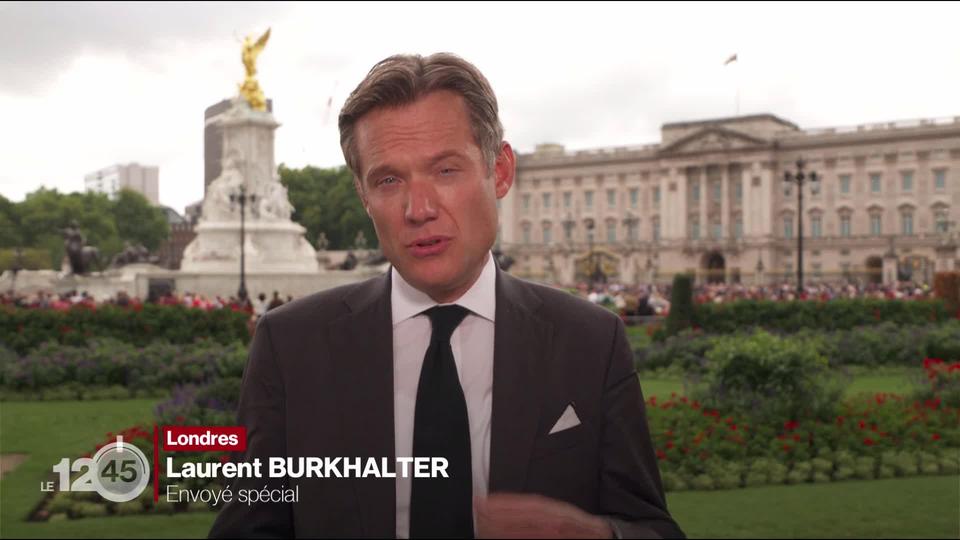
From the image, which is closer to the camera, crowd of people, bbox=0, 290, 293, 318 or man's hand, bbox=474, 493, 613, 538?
man's hand, bbox=474, 493, 613, 538

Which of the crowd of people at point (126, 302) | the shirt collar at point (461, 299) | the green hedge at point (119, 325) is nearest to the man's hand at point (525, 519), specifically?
the shirt collar at point (461, 299)

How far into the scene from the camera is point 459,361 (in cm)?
187

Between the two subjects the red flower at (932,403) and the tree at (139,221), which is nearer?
the red flower at (932,403)

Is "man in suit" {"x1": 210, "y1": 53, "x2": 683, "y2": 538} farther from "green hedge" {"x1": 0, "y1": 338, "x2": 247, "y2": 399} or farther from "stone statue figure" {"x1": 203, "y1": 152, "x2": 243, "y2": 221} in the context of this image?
"stone statue figure" {"x1": 203, "y1": 152, "x2": 243, "y2": 221}

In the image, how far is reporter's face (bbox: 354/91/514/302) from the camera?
67.3 inches

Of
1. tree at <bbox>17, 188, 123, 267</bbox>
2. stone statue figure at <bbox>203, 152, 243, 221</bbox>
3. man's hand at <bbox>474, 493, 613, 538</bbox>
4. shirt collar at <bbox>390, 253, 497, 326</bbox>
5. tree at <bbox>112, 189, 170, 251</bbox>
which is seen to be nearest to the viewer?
man's hand at <bbox>474, 493, 613, 538</bbox>

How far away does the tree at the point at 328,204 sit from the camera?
43188 millimetres

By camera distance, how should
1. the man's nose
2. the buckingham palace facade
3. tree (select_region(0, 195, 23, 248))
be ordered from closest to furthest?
1. the man's nose
2. tree (select_region(0, 195, 23, 248))
3. the buckingham palace facade

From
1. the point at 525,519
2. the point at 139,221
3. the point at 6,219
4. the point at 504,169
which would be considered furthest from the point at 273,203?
the point at 139,221

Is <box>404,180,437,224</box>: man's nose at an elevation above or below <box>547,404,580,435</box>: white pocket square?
above

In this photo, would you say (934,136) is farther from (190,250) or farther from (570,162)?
(190,250)

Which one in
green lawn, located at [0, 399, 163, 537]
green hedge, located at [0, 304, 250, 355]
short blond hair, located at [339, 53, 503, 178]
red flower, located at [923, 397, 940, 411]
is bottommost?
green lawn, located at [0, 399, 163, 537]

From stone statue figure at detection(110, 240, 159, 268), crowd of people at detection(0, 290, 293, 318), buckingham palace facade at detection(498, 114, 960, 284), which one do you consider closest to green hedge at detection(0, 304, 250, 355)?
crowd of people at detection(0, 290, 293, 318)

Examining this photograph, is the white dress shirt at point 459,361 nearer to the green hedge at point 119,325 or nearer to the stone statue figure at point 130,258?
the green hedge at point 119,325
